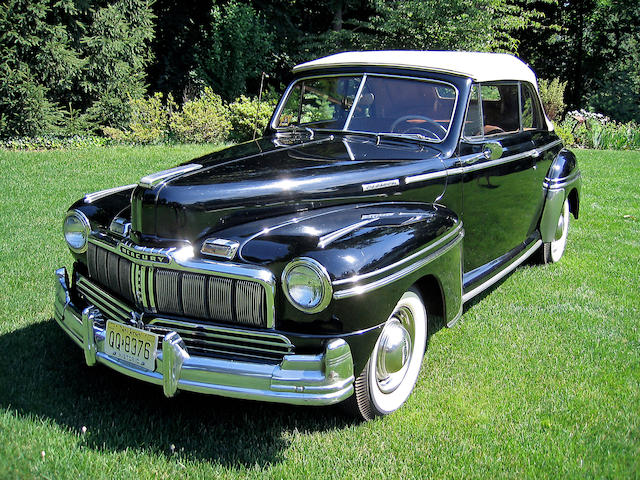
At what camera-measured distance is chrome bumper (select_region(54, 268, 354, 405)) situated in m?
2.68

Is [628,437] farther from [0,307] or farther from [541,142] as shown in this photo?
[0,307]

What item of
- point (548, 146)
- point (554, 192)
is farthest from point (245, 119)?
point (554, 192)

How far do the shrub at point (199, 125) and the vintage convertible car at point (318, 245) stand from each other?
764 cm

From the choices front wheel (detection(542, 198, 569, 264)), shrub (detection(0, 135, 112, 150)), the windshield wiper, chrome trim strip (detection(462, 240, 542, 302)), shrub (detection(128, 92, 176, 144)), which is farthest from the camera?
shrub (detection(128, 92, 176, 144))

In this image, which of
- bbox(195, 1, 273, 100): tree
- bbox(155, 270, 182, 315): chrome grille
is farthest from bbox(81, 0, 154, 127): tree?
bbox(155, 270, 182, 315): chrome grille

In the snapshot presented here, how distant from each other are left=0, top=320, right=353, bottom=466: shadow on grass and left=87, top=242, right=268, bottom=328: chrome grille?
609 millimetres

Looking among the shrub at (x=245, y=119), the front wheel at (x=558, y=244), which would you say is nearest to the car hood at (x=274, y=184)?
the front wheel at (x=558, y=244)

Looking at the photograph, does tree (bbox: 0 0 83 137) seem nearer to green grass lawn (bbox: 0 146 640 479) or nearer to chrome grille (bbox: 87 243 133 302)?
green grass lawn (bbox: 0 146 640 479)

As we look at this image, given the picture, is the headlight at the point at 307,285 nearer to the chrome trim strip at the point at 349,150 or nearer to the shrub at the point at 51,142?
the chrome trim strip at the point at 349,150

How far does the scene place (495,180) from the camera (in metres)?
4.38

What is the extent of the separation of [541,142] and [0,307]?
175 inches

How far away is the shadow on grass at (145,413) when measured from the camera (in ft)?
9.64

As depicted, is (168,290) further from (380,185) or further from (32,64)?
(32,64)

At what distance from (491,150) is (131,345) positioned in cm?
268
